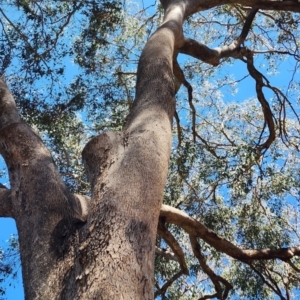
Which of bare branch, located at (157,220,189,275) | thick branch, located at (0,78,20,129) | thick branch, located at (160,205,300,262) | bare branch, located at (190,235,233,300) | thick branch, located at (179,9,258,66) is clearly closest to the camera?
thick branch, located at (0,78,20,129)

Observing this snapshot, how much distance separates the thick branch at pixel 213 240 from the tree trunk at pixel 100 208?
149cm

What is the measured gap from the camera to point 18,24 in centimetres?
780

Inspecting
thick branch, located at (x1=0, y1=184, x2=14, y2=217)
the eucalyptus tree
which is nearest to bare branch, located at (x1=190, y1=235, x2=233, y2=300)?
the eucalyptus tree

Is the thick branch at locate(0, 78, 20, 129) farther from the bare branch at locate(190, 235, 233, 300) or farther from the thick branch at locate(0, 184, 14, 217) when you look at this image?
the bare branch at locate(190, 235, 233, 300)

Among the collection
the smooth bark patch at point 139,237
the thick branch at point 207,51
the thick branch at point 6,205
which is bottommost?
the smooth bark patch at point 139,237

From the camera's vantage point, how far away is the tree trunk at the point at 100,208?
2002 mm

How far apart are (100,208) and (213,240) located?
2586 millimetres

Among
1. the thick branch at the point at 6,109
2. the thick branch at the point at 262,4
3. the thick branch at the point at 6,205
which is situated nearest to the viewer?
the thick branch at the point at 6,205

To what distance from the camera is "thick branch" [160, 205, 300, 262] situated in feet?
14.3

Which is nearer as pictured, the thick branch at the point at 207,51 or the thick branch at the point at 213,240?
the thick branch at the point at 213,240

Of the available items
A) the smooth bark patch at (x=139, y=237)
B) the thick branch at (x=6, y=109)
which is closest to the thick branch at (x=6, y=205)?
the thick branch at (x=6, y=109)

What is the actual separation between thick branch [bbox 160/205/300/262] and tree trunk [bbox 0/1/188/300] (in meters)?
1.49

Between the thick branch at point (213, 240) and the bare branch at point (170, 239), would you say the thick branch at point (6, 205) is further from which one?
the bare branch at point (170, 239)

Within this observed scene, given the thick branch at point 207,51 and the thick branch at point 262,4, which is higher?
the thick branch at point 262,4
